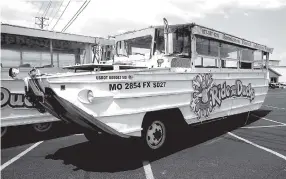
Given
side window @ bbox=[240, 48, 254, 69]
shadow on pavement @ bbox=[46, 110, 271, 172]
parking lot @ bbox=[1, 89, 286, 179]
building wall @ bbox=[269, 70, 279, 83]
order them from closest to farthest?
parking lot @ bbox=[1, 89, 286, 179] → shadow on pavement @ bbox=[46, 110, 271, 172] → side window @ bbox=[240, 48, 254, 69] → building wall @ bbox=[269, 70, 279, 83]

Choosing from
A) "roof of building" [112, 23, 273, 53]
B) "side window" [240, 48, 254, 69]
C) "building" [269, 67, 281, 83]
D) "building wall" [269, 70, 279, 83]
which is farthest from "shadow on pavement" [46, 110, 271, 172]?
"building wall" [269, 70, 279, 83]

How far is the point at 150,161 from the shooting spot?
4488 millimetres

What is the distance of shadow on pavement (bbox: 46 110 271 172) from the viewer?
4.34 metres

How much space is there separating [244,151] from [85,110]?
320 cm

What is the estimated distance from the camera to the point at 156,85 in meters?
4.50

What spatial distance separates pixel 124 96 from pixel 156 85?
Result: 0.73 meters

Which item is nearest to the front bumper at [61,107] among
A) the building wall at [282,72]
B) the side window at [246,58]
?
the side window at [246,58]

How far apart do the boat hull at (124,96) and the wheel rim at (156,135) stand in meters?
0.37

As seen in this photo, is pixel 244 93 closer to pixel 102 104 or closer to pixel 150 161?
pixel 150 161

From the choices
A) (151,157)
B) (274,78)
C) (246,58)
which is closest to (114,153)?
(151,157)

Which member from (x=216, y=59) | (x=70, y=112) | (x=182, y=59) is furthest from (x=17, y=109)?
(x=216, y=59)

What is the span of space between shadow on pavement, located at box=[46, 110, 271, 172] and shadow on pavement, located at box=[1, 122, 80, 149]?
124 cm

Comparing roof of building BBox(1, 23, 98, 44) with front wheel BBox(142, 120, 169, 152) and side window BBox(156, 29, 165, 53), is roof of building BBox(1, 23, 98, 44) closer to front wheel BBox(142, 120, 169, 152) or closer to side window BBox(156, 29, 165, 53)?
side window BBox(156, 29, 165, 53)

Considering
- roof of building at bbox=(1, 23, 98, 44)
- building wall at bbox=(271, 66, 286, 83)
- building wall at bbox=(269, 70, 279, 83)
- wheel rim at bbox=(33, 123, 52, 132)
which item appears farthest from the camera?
building wall at bbox=(271, 66, 286, 83)
